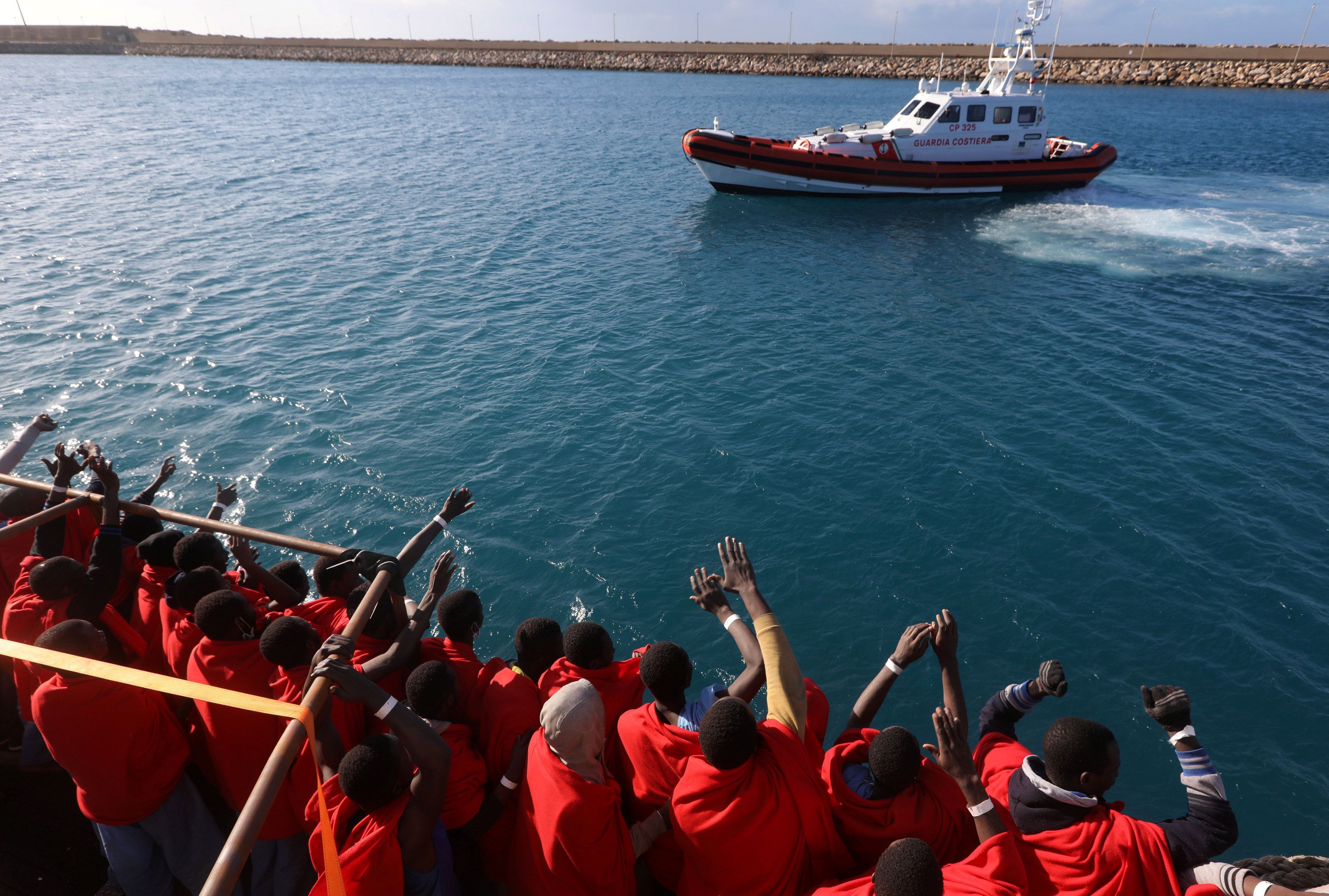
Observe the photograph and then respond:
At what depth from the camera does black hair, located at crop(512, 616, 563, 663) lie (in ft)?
13.3

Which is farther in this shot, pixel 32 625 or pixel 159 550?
pixel 159 550

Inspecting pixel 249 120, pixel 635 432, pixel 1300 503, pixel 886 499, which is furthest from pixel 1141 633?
pixel 249 120

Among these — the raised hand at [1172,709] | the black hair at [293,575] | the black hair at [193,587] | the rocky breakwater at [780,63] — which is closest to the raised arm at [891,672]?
the raised hand at [1172,709]

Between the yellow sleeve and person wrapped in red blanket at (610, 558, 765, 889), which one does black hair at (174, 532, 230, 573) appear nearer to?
person wrapped in red blanket at (610, 558, 765, 889)

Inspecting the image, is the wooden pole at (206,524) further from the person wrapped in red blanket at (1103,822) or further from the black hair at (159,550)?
the person wrapped in red blanket at (1103,822)

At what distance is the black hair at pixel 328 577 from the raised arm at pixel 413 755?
157 cm

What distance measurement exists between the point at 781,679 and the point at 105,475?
173 inches

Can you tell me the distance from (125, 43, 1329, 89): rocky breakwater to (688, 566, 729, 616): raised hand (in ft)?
248

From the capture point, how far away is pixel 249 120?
3944 centimetres

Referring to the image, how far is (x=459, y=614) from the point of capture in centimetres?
414

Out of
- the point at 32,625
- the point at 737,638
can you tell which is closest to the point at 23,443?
the point at 32,625

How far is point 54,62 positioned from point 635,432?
104864mm

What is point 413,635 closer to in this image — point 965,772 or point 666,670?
point 666,670

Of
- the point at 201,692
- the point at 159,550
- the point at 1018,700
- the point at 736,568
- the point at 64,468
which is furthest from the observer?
the point at 64,468
